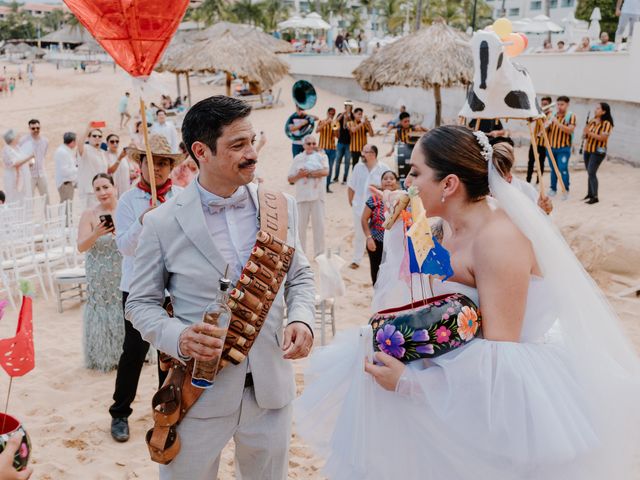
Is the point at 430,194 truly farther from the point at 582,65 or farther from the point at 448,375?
the point at 582,65

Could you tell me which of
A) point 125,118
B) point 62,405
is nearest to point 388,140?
point 125,118

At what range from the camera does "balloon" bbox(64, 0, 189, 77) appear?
3.22 meters

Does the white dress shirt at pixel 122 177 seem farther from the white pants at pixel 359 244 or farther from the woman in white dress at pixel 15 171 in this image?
the white pants at pixel 359 244

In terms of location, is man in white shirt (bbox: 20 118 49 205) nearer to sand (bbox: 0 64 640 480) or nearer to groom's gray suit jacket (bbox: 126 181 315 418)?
sand (bbox: 0 64 640 480)

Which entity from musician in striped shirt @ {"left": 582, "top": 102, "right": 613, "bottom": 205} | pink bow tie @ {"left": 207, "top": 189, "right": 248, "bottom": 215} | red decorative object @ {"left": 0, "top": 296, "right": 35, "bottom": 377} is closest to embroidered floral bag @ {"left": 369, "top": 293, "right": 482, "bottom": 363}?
pink bow tie @ {"left": 207, "top": 189, "right": 248, "bottom": 215}

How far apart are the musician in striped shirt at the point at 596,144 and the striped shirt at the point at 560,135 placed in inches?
14.4

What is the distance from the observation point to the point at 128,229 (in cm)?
392

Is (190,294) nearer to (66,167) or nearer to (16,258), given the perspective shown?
(16,258)

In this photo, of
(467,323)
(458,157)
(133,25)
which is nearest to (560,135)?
(133,25)

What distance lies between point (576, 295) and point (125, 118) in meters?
27.2

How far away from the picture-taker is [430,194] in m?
2.47

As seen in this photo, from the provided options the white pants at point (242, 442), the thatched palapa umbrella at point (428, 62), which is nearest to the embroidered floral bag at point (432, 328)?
the white pants at point (242, 442)

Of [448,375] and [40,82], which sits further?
[40,82]

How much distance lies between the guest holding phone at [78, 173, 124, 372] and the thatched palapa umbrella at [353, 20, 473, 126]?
1030 cm
